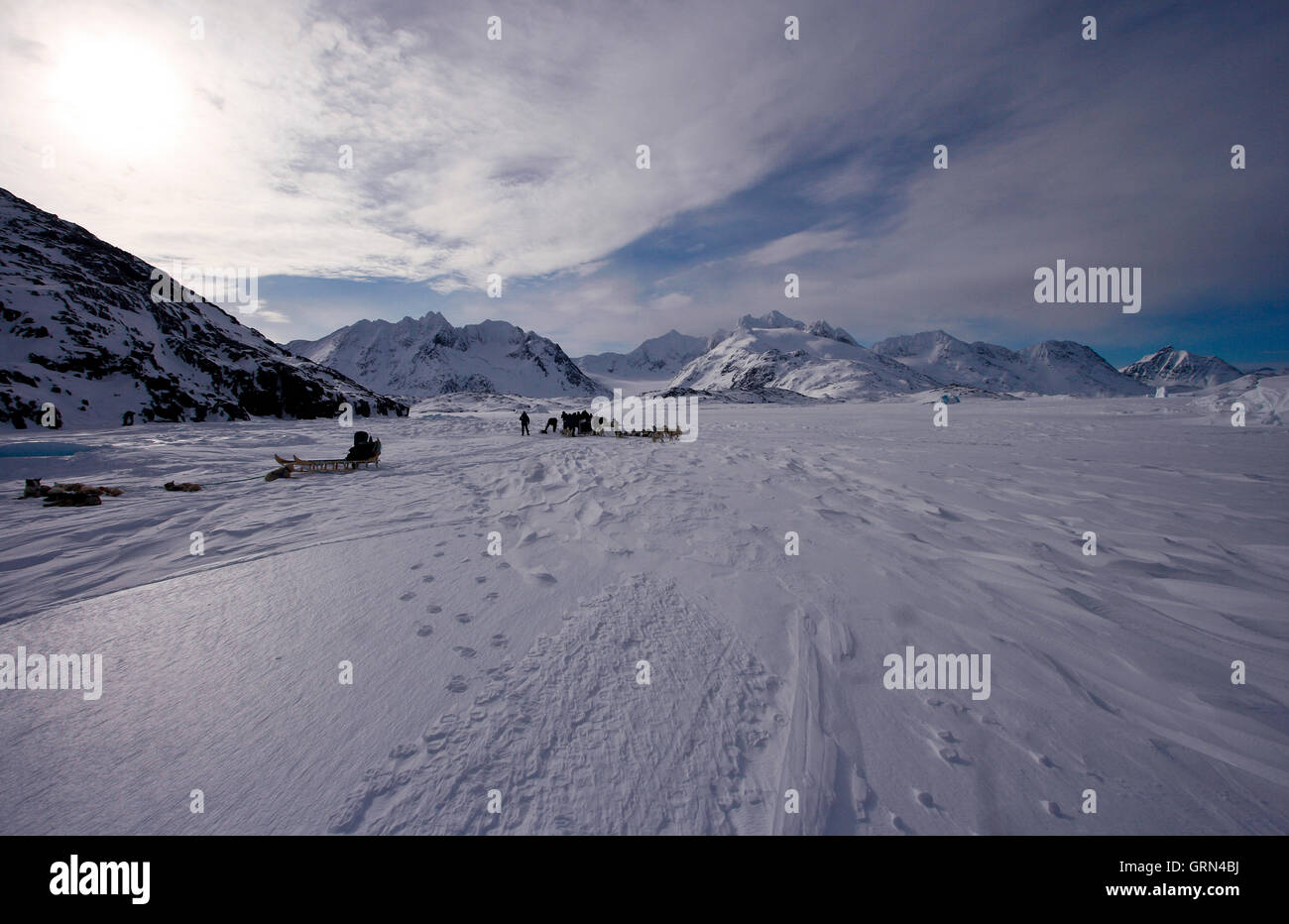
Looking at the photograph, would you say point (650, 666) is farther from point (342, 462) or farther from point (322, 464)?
point (342, 462)

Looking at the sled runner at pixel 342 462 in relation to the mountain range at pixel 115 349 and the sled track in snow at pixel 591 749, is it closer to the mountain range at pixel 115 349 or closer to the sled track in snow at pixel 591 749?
the sled track in snow at pixel 591 749

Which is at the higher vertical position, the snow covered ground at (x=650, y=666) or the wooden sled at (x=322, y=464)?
the wooden sled at (x=322, y=464)

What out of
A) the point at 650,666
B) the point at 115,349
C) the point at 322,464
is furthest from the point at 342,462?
the point at 115,349

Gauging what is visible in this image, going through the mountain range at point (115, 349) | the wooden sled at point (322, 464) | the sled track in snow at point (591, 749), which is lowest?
the sled track in snow at point (591, 749)

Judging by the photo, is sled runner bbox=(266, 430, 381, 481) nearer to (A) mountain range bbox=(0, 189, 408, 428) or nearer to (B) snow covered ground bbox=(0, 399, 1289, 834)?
(B) snow covered ground bbox=(0, 399, 1289, 834)

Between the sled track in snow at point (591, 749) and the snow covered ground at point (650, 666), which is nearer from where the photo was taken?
the sled track in snow at point (591, 749)

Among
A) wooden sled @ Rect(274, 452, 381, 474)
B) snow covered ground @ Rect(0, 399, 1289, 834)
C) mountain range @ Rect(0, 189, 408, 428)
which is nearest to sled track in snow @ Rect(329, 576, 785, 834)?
snow covered ground @ Rect(0, 399, 1289, 834)

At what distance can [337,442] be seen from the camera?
20.7m

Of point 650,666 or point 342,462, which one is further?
point 342,462

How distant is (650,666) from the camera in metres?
3.58

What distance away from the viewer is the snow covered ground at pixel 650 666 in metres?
2.44

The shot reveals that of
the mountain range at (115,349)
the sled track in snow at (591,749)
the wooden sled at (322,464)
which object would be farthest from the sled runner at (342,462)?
the mountain range at (115,349)

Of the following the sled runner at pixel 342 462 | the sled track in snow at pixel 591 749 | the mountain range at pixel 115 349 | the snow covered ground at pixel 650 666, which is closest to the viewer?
the sled track in snow at pixel 591 749
